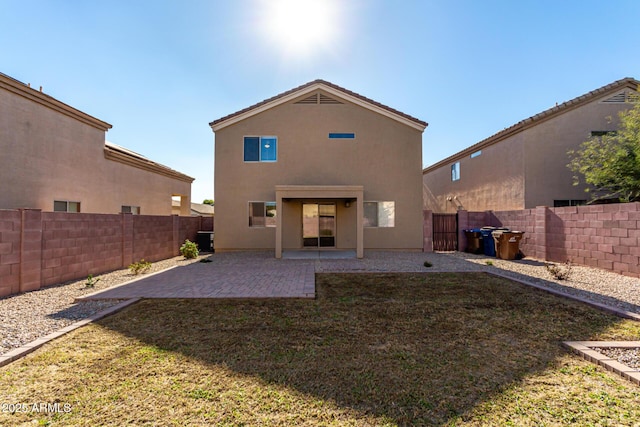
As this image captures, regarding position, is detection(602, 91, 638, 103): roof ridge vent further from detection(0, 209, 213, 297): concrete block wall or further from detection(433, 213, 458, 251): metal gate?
detection(0, 209, 213, 297): concrete block wall

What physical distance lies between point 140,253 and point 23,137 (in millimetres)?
6219

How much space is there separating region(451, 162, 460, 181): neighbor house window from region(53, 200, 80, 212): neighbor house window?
22.1m

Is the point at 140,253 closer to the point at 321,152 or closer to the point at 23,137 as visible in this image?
the point at 23,137

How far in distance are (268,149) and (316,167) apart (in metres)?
2.60

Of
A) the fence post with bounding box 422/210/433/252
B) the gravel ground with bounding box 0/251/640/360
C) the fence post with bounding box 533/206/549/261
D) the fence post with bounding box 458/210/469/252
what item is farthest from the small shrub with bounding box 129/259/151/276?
the fence post with bounding box 533/206/549/261

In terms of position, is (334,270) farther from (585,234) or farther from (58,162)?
(58,162)

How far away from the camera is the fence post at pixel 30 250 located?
6.09 m

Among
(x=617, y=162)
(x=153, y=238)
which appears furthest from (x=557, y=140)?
(x=153, y=238)

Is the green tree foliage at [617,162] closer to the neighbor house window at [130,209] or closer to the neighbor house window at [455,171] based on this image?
the neighbor house window at [455,171]

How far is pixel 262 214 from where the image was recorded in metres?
13.4

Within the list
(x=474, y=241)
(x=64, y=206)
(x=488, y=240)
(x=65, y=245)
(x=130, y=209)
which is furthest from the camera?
(x=130, y=209)

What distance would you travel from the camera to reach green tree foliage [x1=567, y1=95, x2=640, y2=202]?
34.8 feet

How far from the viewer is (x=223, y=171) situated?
13375mm

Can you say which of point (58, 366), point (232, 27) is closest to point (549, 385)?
point (58, 366)
